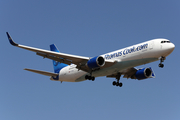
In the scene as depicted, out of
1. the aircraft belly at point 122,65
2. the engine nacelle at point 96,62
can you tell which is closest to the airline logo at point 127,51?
the aircraft belly at point 122,65

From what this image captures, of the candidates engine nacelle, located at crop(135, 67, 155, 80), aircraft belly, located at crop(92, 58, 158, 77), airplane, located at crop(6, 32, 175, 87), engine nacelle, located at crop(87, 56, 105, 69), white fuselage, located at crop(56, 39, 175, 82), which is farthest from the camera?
engine nacelle, located at crop(135, 67, 155, 80)

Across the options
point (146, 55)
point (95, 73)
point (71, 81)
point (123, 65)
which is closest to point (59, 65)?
point (71, 81)

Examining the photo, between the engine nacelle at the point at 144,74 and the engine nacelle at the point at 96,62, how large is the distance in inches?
324

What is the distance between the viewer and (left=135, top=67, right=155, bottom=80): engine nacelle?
115 ft

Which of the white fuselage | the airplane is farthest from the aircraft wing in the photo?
the white fuselage

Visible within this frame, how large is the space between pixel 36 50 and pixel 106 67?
8706 millimetres

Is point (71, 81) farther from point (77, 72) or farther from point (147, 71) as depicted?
point (147, 71)

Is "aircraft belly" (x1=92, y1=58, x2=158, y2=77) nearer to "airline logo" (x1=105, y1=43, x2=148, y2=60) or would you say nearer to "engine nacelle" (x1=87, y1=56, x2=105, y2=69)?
"airline logo" (x1=105, y1=43, x2=148, y2=60)

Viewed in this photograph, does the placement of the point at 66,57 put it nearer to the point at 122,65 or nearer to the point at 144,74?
the point at 122,65

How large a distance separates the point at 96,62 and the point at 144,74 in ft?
30.4

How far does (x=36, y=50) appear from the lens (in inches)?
1112

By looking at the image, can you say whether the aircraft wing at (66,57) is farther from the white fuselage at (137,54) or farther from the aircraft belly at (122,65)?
the white fuselage at (137,54)

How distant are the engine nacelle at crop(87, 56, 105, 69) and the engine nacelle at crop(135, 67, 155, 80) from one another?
8.22 meters

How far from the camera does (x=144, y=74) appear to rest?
115 feet
